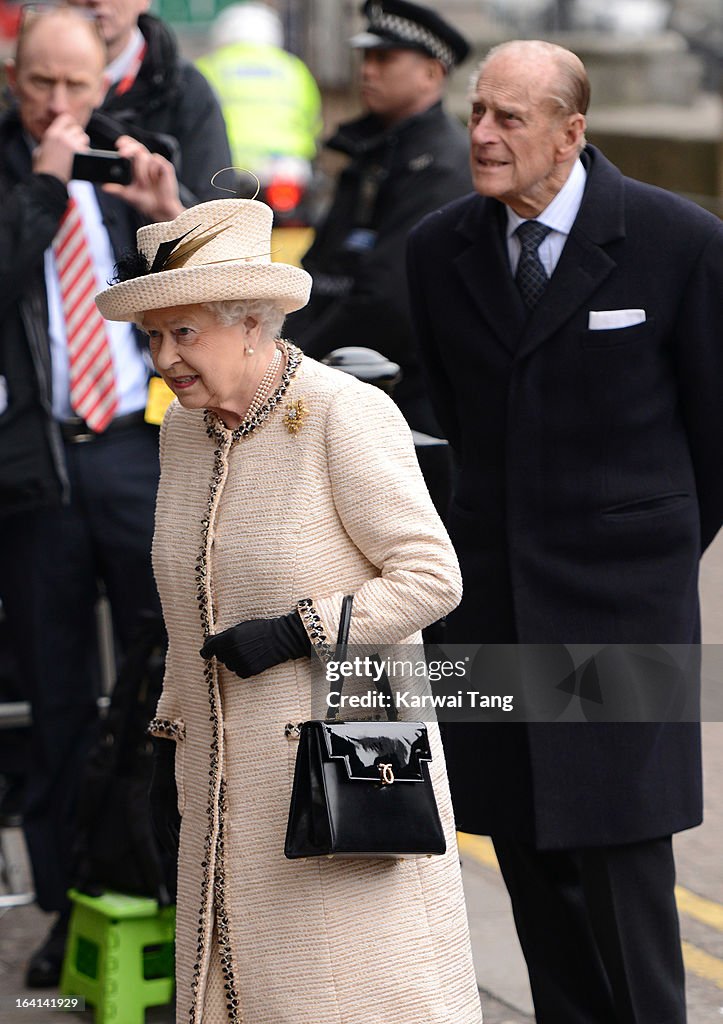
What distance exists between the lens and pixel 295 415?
3.30m

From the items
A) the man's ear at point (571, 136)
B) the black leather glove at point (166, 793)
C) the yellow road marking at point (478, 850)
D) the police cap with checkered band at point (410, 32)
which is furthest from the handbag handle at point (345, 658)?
the police cap with checkered band at point (410, 32)

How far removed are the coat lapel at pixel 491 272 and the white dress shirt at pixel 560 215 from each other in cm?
5

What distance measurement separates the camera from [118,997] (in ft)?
14.7

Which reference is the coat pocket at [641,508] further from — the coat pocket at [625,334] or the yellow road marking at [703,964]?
the yellow road marking at [703,964]

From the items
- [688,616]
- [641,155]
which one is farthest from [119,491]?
[641,155]

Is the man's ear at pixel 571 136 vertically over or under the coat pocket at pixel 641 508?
over

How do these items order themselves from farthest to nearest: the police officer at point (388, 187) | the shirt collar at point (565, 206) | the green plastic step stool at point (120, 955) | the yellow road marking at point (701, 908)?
the police officer at point (388, 187)
the yellow road marking at point (701, 908)
the green plastic step stool at point (120, 955)
the shirt collar at point (565, 206)

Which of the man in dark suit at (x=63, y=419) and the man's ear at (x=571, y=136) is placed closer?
the man's ear at (x=571, y=136)

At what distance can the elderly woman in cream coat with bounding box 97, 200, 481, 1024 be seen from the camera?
126 inches

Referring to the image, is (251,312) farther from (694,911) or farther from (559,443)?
(694,911)

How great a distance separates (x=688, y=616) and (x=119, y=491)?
1.50 meters

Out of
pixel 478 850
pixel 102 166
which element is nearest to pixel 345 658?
pixel 102 166

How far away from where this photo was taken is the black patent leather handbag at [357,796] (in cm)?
310

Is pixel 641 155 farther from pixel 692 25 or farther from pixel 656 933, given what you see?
pixel 656 933
